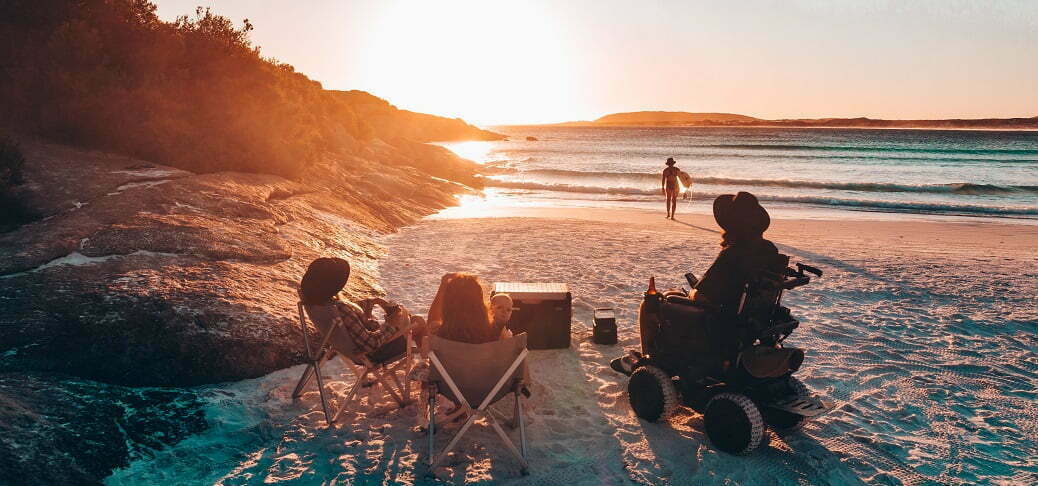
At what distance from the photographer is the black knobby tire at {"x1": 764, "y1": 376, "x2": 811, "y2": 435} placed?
438 cm

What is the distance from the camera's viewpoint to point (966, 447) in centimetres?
439

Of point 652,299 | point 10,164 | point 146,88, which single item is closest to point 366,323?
point 652,299

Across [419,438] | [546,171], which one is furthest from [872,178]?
[419,438]

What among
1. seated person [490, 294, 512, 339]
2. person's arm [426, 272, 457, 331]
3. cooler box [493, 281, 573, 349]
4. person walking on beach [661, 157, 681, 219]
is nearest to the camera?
person's arm [426, 272, 457, 331]

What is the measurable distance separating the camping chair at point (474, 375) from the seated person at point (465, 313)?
0.11 m

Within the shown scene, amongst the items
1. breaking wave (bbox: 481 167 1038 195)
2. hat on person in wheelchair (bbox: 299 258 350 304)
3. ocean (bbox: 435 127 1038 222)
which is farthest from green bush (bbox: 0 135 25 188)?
breaking wave (bbox: 481 167 1038 195)

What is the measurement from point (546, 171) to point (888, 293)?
2836 cm

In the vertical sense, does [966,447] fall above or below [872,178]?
below

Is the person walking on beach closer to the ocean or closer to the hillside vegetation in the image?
the ocean

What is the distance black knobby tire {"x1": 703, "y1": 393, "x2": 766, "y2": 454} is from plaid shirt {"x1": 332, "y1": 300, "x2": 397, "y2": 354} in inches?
104

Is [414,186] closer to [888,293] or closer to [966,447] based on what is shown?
[888,293]

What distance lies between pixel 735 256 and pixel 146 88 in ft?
40.1

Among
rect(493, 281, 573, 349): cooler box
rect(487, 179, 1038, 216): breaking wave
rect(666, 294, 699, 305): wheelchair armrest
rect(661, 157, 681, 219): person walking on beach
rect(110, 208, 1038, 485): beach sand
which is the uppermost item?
rect(661, 157, 681, 219): person walking on beach

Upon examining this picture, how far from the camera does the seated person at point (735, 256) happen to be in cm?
405
